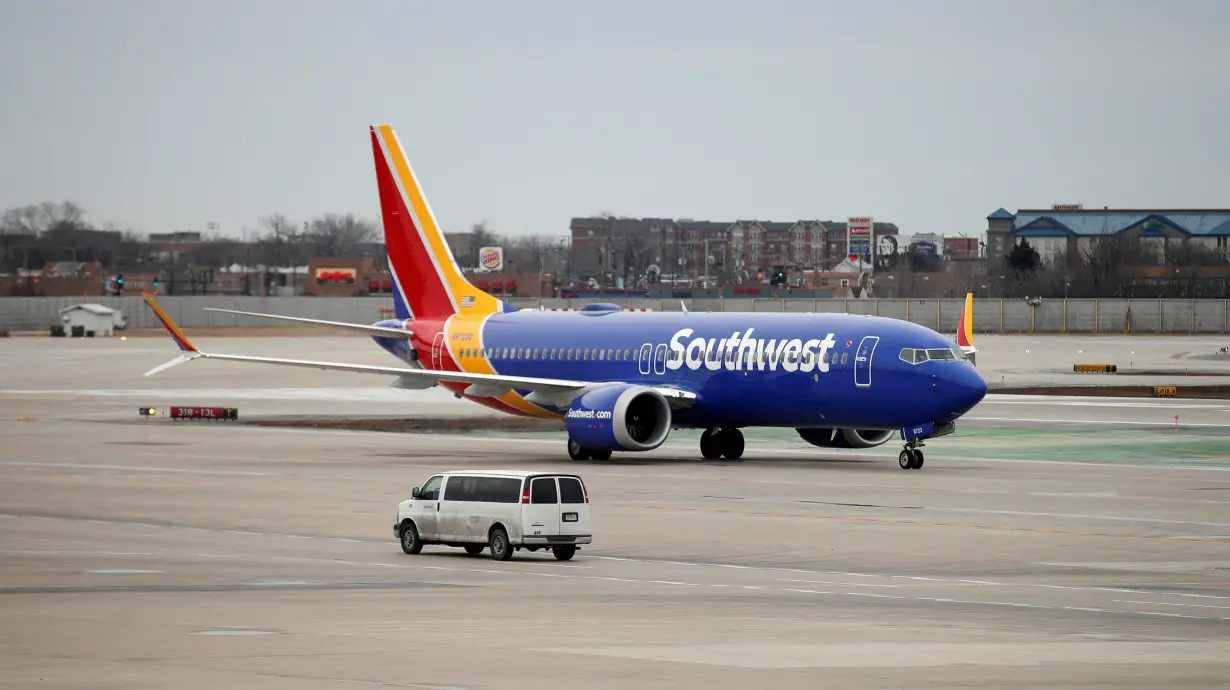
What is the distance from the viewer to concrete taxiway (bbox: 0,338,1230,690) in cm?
1991

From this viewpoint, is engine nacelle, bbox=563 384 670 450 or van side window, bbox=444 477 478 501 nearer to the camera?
van side window, bbox=444 477 478 501

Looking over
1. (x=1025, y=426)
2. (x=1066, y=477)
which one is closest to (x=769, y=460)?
(x=1066, y=477)

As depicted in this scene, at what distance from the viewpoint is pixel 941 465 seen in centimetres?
5184

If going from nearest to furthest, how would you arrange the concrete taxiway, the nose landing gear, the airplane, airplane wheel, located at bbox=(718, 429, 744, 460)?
the concrete taxiway, the airplane, the nose landing gear, airplane wheel, located at bbox=(718, 429, 744, 460)

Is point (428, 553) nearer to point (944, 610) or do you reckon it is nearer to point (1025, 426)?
point (944, 610)

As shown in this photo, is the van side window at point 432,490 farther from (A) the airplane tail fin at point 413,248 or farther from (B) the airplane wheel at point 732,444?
(A) the airplane tail fin at point 413,248

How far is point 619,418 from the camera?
50.8 metres

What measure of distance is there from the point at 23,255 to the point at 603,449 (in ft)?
512

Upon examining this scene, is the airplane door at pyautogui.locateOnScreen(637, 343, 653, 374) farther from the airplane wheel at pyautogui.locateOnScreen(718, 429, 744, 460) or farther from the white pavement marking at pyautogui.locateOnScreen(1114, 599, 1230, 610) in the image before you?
the white pavement marking at pyautogui.locateOnScreen(1114, 599, 1230, 610)

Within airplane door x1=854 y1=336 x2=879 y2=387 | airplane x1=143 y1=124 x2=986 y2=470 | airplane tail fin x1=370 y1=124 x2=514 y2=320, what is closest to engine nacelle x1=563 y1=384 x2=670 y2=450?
airplane x1=143 y1=124 x2=986 y2=470

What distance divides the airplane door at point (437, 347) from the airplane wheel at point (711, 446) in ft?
38.2

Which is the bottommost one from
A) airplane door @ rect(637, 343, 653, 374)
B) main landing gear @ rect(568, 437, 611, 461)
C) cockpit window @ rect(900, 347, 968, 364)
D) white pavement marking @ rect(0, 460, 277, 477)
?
white pavement marking @ rect(0, 460, 277, 477)

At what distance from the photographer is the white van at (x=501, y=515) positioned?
103ft

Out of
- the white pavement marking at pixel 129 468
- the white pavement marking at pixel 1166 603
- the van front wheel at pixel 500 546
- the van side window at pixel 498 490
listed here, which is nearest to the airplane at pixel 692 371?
the white pavement marking at pixel 129 468
